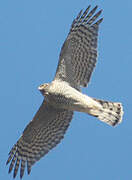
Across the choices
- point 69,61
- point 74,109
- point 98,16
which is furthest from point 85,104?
point 98,16

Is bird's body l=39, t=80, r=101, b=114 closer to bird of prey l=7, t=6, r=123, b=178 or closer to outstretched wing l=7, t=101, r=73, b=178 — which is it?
bird of prey l=7, t=6, r=123, b=178

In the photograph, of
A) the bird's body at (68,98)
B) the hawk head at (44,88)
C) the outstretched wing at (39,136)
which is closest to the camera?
the bird's body at (68,98)

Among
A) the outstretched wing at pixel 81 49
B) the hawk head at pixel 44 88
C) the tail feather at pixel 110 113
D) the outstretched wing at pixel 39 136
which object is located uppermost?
the outstretched wing at pixel 81 49

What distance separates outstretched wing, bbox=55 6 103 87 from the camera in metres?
7.63

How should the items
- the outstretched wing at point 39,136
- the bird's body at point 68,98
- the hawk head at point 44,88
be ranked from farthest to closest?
the outstretched wing at point 39,136
the hawk head at point 44,88
the bird's body at point 68,98

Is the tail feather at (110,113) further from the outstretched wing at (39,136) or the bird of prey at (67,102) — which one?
the outstretched wing at (39,136)

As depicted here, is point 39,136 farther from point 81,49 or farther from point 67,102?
point 81,49

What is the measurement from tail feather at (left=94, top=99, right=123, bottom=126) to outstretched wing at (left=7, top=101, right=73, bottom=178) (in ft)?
1.72

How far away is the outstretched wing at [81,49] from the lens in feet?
25.0

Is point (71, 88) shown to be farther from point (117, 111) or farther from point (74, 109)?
point (117, 111)

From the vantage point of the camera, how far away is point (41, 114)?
25.8 feet

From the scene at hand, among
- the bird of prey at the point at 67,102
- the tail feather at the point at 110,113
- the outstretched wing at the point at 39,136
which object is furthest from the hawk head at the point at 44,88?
the tail feather at the point at 110,113

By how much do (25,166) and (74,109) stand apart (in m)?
1.28

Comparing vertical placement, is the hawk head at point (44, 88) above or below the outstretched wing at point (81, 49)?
below
